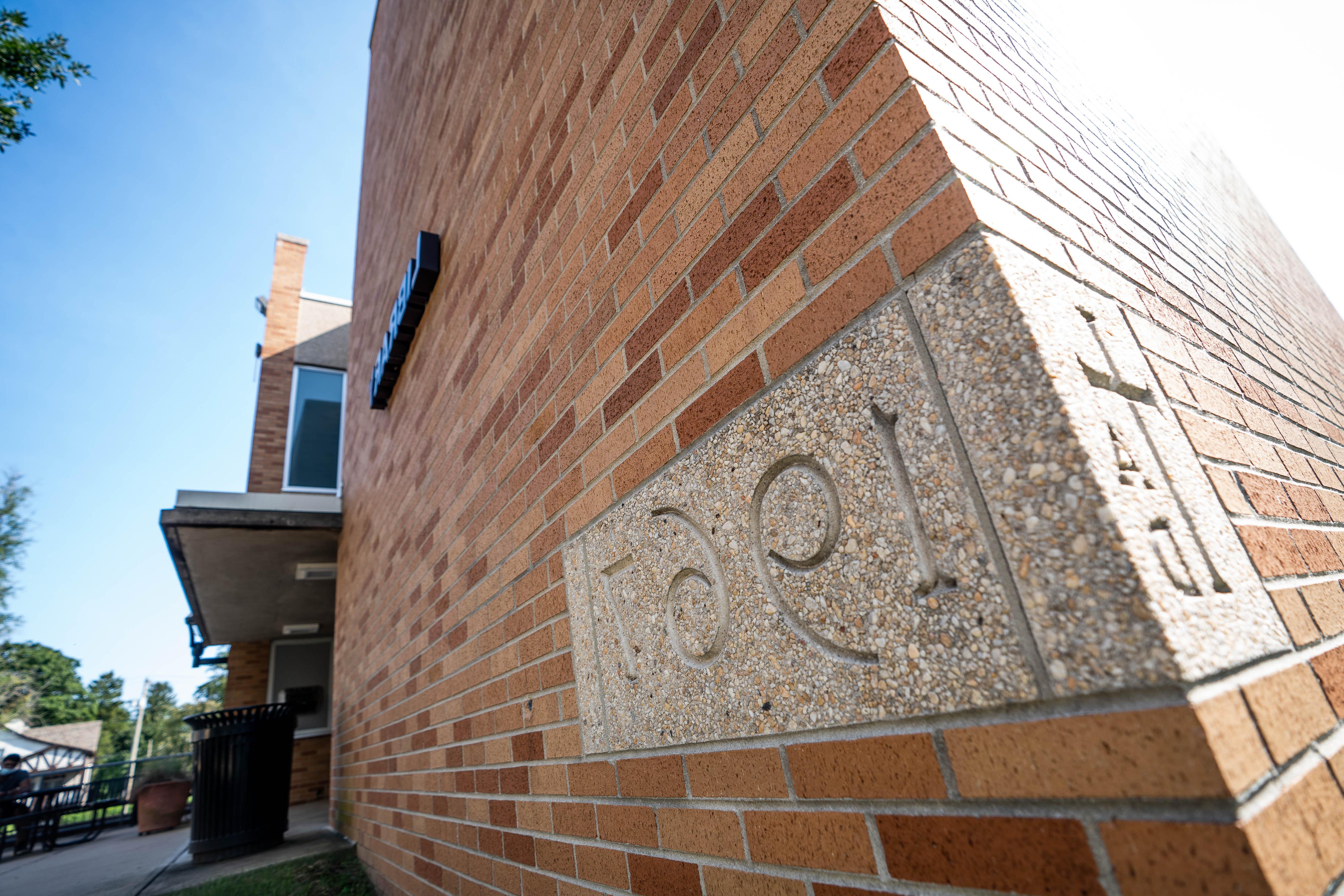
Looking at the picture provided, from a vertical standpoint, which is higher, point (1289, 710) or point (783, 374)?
point (783, 374)

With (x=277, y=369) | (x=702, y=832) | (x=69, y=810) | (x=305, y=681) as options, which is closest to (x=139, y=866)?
(x=69, y=810)

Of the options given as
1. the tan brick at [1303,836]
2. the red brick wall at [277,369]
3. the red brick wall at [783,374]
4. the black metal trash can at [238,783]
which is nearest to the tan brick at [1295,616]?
the red brick wall at [783,374]

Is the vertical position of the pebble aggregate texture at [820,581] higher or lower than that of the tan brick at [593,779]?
higher

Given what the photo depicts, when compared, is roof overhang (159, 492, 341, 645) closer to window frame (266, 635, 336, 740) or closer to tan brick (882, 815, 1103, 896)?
window frame (266, 635, 336, 740)

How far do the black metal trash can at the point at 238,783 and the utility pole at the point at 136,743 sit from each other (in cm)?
945

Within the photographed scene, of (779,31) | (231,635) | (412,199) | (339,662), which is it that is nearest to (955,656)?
(779,31)

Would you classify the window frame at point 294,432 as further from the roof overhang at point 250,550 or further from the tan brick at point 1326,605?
the tan brick at point 1326,605

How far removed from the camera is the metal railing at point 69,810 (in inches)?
305

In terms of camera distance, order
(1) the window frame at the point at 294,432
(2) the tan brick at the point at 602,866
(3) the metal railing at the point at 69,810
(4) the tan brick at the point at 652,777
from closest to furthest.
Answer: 1. (4) the tan brick at the point at 652,777
2. (2) the tan brick at the point at 602,866
3. (3) the metal railing at the point at 69,810
4. (1) the window frame at the point at 294,432

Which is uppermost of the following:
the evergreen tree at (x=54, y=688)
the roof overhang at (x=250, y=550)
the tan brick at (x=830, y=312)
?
the evergreen tree at (x=54, y=688)

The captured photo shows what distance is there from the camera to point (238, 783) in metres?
4.93

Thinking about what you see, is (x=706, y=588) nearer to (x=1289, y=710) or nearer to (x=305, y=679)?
(x=1289, y=710)

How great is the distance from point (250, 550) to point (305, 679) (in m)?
5.59

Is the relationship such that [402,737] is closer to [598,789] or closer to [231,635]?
[598,789]
